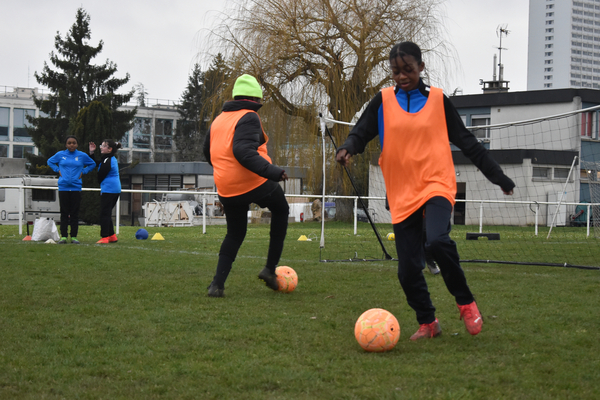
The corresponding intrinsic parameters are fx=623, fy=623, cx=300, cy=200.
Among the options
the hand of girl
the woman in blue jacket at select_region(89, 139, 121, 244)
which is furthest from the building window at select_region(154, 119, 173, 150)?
the hand of girl

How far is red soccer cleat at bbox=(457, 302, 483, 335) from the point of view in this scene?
12.3 feet

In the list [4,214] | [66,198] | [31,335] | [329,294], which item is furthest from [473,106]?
[31,335]

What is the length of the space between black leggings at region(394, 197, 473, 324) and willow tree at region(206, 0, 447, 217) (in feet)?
57.5

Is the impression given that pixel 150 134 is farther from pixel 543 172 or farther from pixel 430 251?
pixel 430 251

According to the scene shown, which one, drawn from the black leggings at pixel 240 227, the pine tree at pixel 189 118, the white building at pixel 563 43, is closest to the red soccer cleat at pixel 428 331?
the black leggings at pixel 240 227

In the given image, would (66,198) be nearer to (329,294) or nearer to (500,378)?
(329,294)

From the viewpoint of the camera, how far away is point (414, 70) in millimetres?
3861

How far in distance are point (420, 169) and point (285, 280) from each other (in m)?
2.24

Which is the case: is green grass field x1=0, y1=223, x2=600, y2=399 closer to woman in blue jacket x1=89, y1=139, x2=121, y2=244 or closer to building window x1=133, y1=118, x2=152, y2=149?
woman in blue jacket x1=89, y1=139, x2=121, y2=244

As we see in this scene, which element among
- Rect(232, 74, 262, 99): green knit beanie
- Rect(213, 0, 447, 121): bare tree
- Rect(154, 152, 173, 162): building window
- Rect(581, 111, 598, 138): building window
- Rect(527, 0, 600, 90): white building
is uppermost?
Rect(527, 0, 600, 90): white building

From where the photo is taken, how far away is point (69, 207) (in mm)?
10984

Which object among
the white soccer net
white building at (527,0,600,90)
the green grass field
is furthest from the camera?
white building at (527,0,600,90)

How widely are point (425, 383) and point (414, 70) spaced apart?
1942 millimetres

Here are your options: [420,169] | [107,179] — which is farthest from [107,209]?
[420,169]
